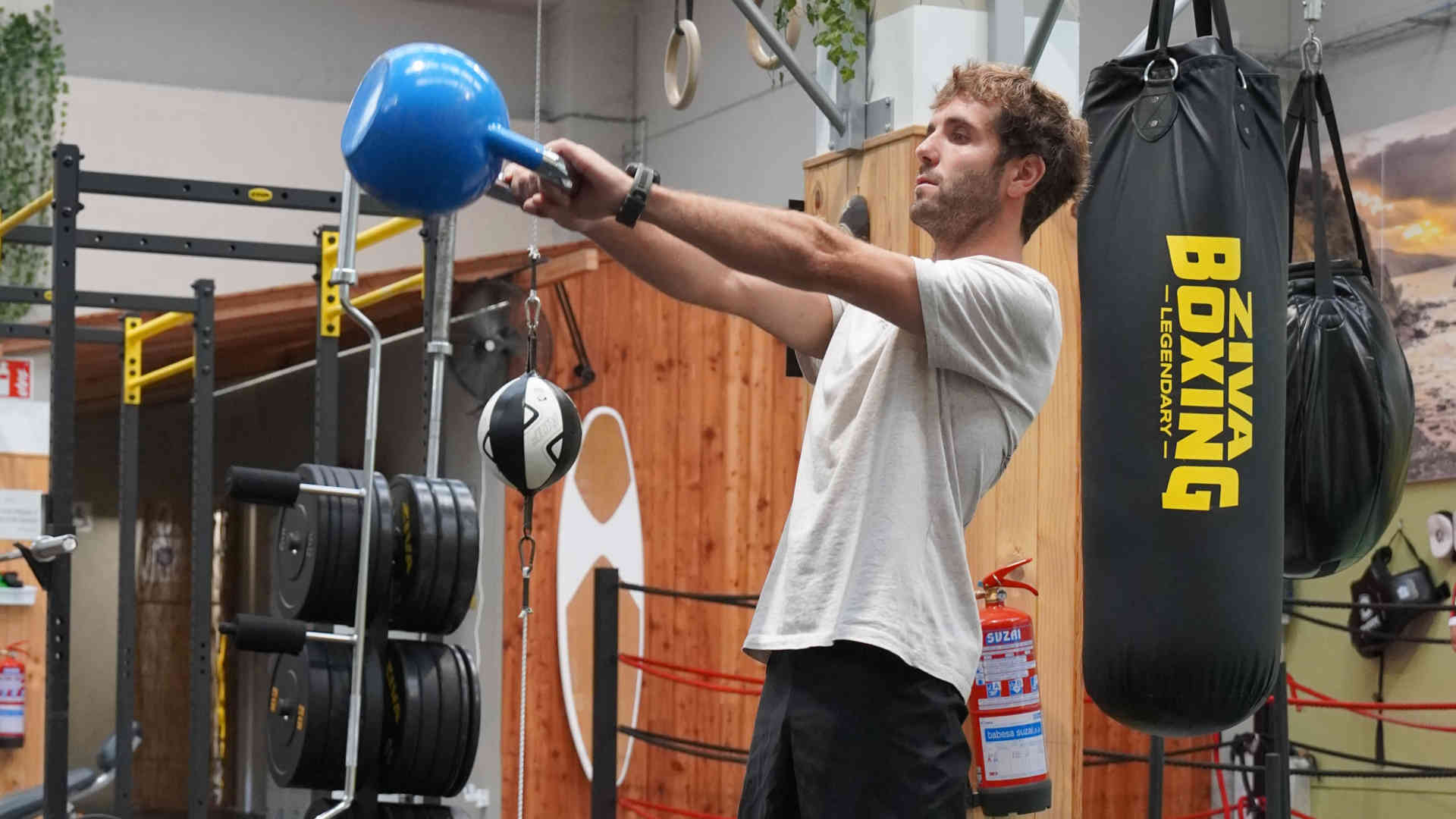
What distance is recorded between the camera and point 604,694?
4.95 metres

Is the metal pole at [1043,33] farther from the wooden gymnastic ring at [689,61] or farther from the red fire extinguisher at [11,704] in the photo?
the red fire extinguisher at [11,704]

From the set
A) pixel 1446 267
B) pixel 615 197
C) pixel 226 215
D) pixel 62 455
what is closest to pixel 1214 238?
pixel 615 197

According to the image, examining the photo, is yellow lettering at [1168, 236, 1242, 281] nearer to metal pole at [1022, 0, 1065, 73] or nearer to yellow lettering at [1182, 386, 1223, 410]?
yellow lettering at [1182, 386, 1223, 410]

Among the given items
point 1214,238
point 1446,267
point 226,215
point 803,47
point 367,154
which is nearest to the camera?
point 367,154

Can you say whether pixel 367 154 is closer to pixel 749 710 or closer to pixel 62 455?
pixel 62 455

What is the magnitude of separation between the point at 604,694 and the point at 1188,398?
269 cm

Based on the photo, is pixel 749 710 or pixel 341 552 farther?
pixel 749 710

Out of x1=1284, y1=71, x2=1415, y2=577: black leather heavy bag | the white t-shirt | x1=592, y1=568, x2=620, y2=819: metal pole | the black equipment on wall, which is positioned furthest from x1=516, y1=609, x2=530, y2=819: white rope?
the black equipment on wall

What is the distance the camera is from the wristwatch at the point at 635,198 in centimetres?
171

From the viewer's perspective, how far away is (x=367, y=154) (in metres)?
1.70

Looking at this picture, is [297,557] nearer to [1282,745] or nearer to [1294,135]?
A: [1294,135]

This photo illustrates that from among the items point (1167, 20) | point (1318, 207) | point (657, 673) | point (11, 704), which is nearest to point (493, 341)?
point (657, 673)

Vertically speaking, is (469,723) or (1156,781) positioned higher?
(469,723)

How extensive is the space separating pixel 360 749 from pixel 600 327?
4.59 m
